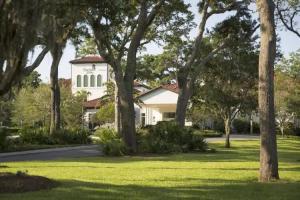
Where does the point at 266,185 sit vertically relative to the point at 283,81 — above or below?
below

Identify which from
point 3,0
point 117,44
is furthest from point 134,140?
point 3,0

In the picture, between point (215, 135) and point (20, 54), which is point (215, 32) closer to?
point (20, 54)

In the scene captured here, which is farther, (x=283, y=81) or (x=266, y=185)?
(x=283, y=81)

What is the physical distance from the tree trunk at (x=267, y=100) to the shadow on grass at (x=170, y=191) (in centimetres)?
81

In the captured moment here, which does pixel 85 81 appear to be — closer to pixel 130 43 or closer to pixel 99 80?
pixel 99 80

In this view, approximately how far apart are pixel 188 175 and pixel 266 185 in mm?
2975

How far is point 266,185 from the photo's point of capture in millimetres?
14125

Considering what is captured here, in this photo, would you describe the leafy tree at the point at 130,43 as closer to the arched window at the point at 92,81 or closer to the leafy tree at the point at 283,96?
the leafy tree at the point at 283,96

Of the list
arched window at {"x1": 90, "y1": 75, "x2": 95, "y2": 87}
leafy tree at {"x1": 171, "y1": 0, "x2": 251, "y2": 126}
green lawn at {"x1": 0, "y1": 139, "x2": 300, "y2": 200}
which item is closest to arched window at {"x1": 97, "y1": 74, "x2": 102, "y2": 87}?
arched window at {"x1": 90, "y1": 75, "x2": 95, "y2": 87}

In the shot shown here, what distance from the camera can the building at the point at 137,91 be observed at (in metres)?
68.2

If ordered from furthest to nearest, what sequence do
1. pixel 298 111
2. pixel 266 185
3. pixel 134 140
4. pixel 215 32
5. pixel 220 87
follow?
1. pixel 298 111
2. pixel 220 87
3. pixel 215 32
4. pixel 134 140
5. pixel 266 185

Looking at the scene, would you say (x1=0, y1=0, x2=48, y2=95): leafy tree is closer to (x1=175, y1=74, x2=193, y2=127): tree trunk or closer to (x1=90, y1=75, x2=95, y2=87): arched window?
(x1=175, y1=74, x2=193, y2=127): tree trunk

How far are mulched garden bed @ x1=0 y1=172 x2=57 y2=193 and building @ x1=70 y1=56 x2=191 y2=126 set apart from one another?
44.7 metres

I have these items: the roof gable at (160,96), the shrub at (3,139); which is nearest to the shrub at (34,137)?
the shrub at (3,139)
